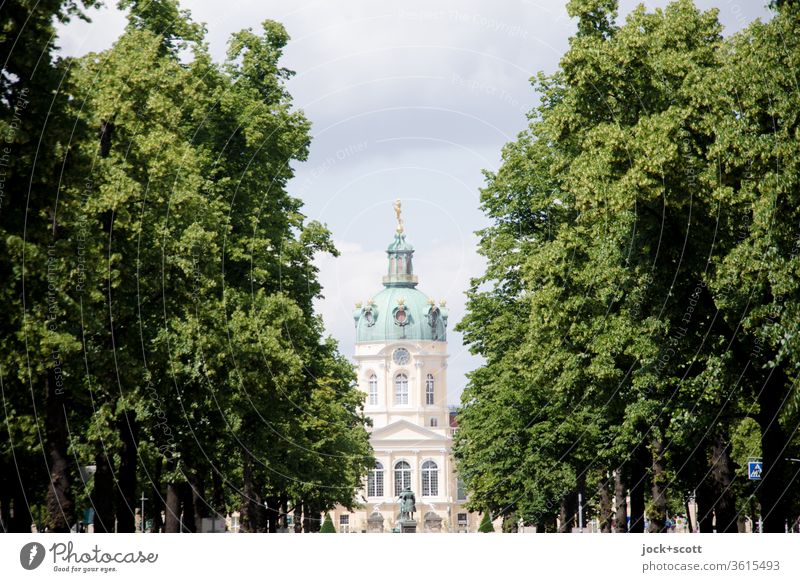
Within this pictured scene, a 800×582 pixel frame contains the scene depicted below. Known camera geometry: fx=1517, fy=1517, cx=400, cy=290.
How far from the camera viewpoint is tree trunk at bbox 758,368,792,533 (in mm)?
40688

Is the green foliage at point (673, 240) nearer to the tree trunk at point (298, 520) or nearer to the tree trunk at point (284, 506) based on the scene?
the tree trunk at point (284, 506)

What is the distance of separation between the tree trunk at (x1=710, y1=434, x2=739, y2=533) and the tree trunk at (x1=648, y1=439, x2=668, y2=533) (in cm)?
179

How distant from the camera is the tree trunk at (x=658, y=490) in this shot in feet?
168

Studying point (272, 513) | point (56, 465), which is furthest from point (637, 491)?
point (272, 513)

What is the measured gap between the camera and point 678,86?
139ft

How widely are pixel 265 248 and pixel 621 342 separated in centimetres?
1561

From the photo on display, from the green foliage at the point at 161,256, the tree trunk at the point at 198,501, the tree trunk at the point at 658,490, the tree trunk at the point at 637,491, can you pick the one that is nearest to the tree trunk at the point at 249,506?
the green foliage at the point at 161,256

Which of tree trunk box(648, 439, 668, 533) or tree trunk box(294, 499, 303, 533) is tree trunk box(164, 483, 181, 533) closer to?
tree trunk box(648, 439, 668, 533)

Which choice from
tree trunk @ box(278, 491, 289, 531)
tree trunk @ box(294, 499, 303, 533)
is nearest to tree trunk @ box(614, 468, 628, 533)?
tree trunk @ box(278, 491, 289, 531)

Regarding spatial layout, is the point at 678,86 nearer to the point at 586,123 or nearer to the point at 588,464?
the point at 586,123

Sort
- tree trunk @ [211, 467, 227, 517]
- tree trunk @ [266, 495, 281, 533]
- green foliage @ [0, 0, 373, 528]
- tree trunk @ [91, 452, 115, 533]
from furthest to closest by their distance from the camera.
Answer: tree trunk @ [266, 495, 281, 533]
tree trunk @ [211, 467, 227, 517]
tree trunk @ [91, 452, 115, 533]
green foliage @ [0, 0, 373, 528]
